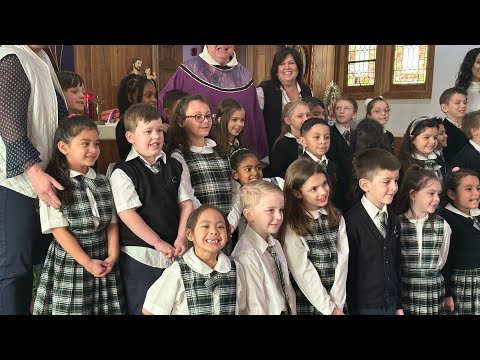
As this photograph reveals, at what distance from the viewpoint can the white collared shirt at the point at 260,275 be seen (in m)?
2.08

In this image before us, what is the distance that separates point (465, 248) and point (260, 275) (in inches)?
49.0

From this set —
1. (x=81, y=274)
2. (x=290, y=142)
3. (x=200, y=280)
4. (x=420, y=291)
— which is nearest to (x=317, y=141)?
(x=290, y=142)

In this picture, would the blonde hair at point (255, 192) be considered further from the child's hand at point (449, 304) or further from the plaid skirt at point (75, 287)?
the child's hand at point (449, 304)

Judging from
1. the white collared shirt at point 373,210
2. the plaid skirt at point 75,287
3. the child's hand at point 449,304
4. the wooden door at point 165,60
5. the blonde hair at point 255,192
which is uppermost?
the wooden door at point 165,60

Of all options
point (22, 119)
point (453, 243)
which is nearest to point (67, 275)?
point (22, 119)

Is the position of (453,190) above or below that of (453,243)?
above

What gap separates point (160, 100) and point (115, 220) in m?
1.01

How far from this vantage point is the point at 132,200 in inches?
84.9

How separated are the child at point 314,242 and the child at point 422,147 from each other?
3.06ft

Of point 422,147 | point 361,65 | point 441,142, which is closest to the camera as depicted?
point 422,147

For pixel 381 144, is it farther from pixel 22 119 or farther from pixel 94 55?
pixel 94 55

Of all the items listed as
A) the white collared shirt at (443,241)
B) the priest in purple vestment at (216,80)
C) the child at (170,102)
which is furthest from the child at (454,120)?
the child at (170,102)

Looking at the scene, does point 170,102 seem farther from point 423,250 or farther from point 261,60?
point 261,60
